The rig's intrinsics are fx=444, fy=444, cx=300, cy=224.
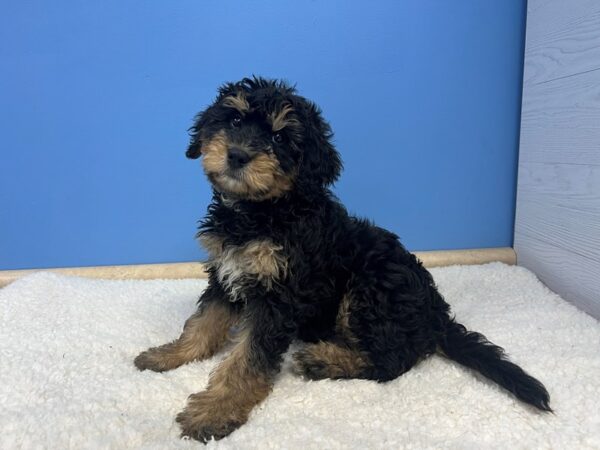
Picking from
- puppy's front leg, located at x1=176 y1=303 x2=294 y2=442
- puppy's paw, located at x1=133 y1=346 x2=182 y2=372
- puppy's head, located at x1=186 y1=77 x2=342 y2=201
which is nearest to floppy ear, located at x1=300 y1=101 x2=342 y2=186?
puppy's head, located at x1=186 y1=77 x2=342 y2=201

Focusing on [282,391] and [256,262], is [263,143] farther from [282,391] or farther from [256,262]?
[282,391]

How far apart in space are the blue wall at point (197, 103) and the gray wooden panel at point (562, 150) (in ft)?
0.61

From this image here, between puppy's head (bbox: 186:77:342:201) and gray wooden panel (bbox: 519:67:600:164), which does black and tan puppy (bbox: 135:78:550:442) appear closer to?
puppy's head (bbox: 186:77:342:201)

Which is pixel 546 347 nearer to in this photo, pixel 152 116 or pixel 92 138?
pixel 152 116

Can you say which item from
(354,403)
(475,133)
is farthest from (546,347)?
(475,133)

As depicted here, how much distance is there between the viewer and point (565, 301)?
263cm

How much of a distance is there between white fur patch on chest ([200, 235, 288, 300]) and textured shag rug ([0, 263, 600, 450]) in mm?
442

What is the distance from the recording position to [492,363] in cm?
174

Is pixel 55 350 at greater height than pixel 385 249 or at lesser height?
lesser

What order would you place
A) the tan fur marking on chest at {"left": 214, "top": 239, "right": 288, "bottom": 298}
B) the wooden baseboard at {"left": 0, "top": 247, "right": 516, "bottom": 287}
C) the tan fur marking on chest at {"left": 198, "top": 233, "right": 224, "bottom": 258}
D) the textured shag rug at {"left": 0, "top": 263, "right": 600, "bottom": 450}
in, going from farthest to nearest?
the wooden baseboard at {"left": 0, "top": 247, "right": 516, "bottom": 287} < the tan fur marking on chest at {"left": 198, "top": 233, "right": 224, "bottom": 258} < the tan fur marking on chest at {"left": 214, "top": 239, "right": 288, "bottom": 298} < the textured shag rug at {"left": 0, "top": 263, "right": 600, "bottom": 450}

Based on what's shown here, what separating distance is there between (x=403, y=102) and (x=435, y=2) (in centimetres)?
65

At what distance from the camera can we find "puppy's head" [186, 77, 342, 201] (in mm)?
1631

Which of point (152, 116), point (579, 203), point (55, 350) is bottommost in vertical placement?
point (55, 350)

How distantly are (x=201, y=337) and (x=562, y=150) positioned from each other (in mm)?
2333
